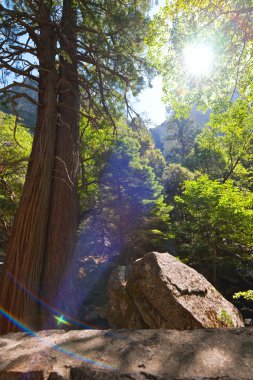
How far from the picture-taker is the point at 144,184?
14469 millimetres

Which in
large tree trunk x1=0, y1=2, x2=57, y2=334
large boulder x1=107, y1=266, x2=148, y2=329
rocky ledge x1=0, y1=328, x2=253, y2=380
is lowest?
large boulder x1=107, y1=266, x2=148, y2=329

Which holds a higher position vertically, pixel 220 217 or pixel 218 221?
pixel 220 217

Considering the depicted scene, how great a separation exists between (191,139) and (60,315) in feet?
105

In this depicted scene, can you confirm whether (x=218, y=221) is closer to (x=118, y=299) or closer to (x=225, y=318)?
(x=118, y=299)

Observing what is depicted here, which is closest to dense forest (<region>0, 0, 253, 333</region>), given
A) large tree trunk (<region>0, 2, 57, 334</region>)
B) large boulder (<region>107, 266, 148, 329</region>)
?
large tree trunk (<region>0, 2, 57, 334</region>)

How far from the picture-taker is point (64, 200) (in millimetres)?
4625

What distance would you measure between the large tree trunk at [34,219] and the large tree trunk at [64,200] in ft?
0.48

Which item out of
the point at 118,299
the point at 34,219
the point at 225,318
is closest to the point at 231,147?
the point at 118,299

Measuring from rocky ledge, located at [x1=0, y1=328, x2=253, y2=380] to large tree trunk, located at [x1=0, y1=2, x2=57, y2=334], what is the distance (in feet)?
7.29

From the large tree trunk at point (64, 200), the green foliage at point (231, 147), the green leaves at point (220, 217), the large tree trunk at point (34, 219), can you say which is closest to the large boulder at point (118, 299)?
the large tree trunk at point (64, 200)

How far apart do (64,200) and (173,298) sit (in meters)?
2.45

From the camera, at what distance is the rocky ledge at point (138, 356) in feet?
3.54

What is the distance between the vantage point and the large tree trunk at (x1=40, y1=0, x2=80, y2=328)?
4027mm

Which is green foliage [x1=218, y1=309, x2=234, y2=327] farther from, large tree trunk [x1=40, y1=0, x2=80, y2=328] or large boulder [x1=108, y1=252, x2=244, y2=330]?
large tree trunk [x1=40, y1=0, x2=80, y2=328]
